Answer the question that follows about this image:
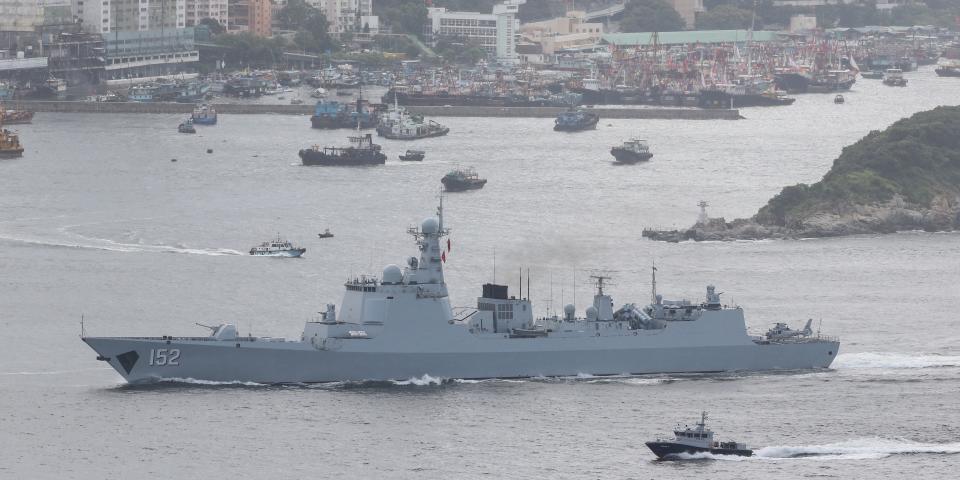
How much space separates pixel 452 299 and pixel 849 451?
1628 centimetres

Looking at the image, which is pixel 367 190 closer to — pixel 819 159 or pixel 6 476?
pixel 819 159

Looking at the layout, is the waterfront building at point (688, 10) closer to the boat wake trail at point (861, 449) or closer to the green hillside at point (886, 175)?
the green hillside at point (886, 175)

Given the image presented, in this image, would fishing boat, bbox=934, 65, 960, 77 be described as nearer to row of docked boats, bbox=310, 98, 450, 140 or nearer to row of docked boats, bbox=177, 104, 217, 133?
row of docked boats, bbox=310, 98, 450, 140

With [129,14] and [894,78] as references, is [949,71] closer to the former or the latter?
[894,78]

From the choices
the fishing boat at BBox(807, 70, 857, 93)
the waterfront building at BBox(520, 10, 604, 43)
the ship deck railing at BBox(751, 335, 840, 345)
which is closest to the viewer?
the ship deck railing at BBox(751, 335, 840, 345)

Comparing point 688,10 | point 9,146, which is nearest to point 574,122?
point 9,146

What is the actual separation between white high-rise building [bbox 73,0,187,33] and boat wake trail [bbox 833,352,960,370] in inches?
3698

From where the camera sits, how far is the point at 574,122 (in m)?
116

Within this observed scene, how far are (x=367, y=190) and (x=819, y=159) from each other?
25.4 m

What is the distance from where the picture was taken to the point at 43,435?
42.4m

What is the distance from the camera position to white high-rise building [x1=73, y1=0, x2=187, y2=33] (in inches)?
5512

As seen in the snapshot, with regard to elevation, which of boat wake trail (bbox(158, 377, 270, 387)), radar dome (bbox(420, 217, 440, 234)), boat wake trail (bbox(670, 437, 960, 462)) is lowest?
boat wake trail (bbox(670, 437, 960, 462))

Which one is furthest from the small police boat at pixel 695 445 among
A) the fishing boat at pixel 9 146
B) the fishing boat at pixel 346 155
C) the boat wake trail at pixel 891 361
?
the fishing boat at pixel 9 146

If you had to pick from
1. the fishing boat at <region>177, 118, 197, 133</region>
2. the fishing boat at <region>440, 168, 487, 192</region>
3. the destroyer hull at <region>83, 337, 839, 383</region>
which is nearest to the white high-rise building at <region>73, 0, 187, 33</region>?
the fishing boat at <region>177, 118, 197, 133</region>
